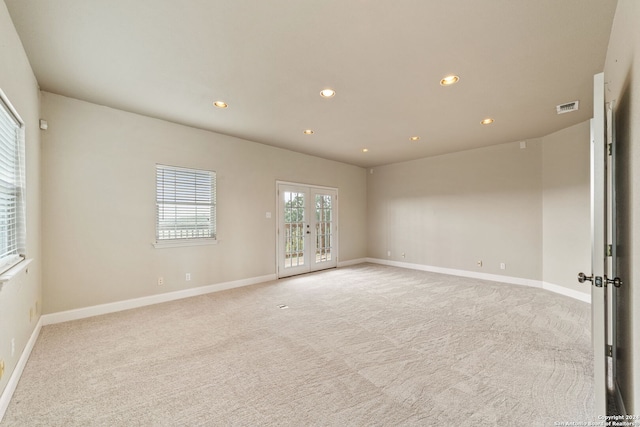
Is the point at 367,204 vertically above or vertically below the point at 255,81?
below

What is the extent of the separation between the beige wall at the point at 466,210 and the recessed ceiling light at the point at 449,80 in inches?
129

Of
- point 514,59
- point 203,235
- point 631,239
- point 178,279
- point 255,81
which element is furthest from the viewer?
point 203,235

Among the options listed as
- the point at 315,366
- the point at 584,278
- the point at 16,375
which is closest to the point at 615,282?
the point at 584,278

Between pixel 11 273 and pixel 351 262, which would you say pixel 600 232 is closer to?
pixel 11 273

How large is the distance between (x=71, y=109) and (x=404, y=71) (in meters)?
4.03

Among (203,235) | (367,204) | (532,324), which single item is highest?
(367,204)

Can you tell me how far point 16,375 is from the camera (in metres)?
2.10

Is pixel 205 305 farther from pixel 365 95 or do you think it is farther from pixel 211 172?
pixel 365 95

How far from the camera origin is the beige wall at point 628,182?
1.34 meters

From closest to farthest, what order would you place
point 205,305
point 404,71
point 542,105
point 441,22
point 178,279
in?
point 441,22
point 404,71
point 542,105
point 205,305
point 178,279

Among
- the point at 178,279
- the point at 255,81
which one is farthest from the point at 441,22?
the point at 178,279

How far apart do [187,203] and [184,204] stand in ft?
0.16

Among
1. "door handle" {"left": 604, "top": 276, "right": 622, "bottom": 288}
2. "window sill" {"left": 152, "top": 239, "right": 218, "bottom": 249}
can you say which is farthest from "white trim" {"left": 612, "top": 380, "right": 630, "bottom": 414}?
"window sill" {"left": 152, "top": 239, "right": 218, "bottom": 249}

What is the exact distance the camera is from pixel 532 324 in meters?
3.24
